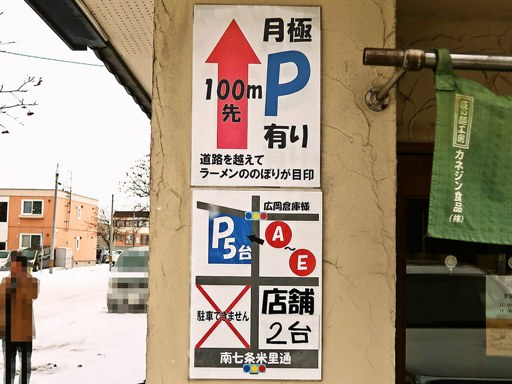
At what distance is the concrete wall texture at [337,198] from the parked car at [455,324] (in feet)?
3.76

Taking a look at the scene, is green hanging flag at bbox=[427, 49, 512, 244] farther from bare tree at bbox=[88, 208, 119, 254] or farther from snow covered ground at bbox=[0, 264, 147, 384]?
bare tree at bbox=[88, 208, 119, 254]

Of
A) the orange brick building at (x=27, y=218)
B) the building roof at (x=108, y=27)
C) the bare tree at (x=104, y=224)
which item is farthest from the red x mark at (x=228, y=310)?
the bare tree at (x=104, y=224)

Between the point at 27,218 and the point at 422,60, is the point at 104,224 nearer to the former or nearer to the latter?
the point at 27,218

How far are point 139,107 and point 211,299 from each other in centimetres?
577

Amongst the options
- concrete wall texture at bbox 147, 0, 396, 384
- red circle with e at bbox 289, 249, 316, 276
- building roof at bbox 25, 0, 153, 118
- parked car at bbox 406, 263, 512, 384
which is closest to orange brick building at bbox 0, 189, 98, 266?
building roof at bbox 25, 0, 153, 118

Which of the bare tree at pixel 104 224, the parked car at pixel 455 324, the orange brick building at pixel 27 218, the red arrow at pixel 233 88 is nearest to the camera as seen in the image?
the red arrow at pixel 233 88

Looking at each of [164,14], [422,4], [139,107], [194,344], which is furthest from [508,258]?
[139,107]

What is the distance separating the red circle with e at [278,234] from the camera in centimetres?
267

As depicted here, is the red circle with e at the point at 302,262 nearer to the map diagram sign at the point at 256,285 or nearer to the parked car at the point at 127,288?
the map diagram sign at the point at 256,285

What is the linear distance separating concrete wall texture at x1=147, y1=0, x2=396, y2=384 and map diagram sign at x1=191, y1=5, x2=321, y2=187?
0.17ft

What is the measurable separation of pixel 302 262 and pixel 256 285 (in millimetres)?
242

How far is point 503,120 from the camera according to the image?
233 centimetres

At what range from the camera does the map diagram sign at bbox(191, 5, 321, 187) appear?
2701mm

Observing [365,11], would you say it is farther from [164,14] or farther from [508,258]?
[508,258]
